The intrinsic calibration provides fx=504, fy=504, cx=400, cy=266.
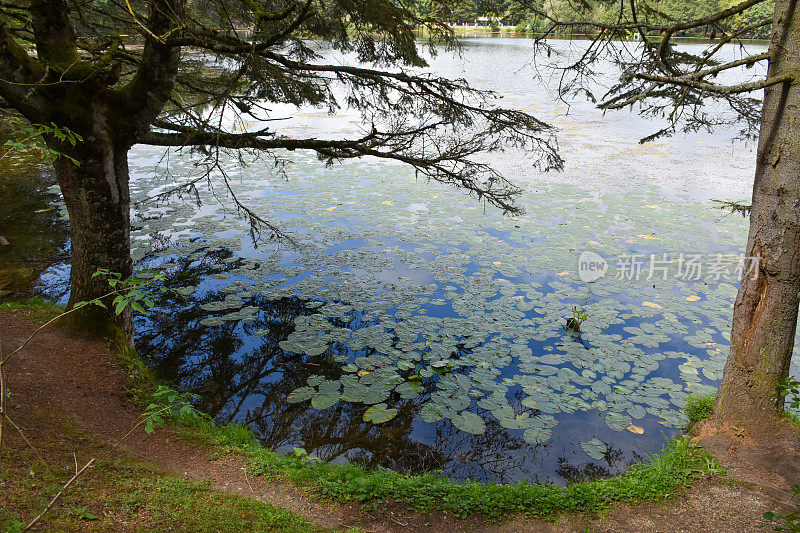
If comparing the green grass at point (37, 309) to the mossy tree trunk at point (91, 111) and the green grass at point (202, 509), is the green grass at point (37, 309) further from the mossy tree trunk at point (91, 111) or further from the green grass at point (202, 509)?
the green grass at point (202, 509)

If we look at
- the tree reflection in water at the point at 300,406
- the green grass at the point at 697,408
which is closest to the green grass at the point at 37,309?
the tree reflection in water at the point at 300,406

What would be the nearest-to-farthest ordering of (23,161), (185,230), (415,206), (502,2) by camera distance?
(502,2) < (185,230) < (415,206) < (23,161)

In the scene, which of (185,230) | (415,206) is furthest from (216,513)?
(415,206)

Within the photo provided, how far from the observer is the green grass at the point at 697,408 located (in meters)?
4.18

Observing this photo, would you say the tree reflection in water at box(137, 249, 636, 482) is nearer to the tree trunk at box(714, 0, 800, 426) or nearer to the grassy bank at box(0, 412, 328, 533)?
the tree trunk at box(714, 0, 800, 426)

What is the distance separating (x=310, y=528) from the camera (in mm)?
2711

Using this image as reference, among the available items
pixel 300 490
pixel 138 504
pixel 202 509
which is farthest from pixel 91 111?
pixel 300 490

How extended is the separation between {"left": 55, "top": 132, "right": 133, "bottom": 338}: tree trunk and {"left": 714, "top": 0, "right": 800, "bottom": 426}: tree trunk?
4820 millimetres

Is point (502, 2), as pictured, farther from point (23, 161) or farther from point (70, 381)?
point (23, 161)

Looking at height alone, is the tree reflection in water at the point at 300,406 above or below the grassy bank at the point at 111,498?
below

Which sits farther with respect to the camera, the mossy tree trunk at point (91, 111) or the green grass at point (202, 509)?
the mossy tree trunk at point (91, 111)

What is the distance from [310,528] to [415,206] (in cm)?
724

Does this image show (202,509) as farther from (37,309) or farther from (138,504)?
(37,309)

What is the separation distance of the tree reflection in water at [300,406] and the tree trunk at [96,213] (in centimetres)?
102
